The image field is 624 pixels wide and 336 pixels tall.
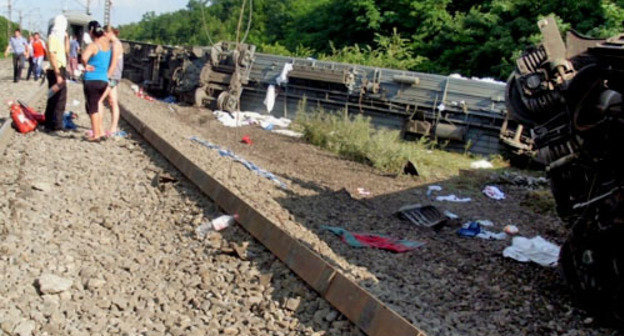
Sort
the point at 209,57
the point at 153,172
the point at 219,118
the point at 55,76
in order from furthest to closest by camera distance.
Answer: the point at 209,57
the point at 219,118
the point at 55,76
the point at 153,172

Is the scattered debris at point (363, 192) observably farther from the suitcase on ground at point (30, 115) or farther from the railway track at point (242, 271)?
the suitcase on ground at point (30, 115)

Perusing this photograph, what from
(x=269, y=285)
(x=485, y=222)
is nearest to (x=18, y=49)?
(x=485, y=222)

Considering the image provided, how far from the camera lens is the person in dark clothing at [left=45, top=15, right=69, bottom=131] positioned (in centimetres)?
998

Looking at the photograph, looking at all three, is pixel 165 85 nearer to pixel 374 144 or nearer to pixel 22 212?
pixel 374 144

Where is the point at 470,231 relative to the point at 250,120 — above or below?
above

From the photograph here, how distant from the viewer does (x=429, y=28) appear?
29875mm

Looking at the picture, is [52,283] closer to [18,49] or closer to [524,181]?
[524,181]

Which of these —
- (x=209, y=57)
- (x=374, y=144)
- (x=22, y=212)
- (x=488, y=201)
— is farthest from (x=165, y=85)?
(x=22, y=212)

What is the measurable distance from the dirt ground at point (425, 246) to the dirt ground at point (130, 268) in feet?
2.73

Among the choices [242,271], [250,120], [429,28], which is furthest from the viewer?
[429,28]

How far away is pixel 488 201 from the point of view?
1069 centimetres

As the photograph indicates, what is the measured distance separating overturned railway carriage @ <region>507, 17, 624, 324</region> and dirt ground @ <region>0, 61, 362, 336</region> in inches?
94.0

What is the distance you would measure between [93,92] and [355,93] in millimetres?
10048

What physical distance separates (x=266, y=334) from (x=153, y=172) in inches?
186
